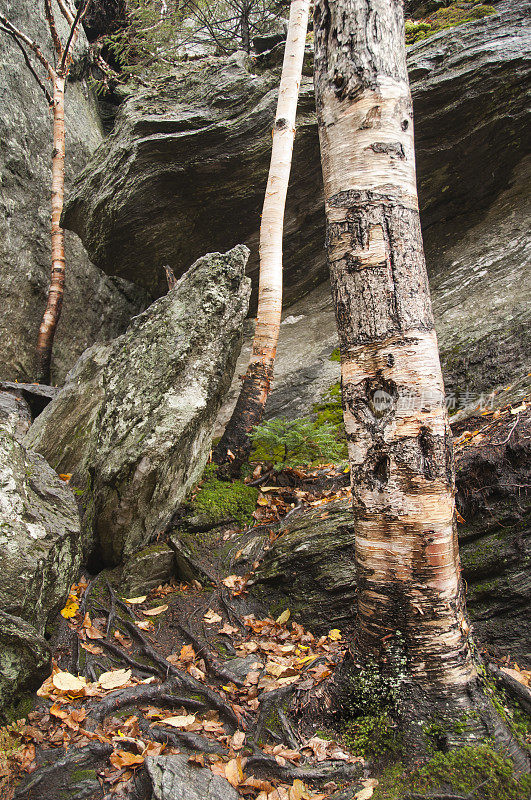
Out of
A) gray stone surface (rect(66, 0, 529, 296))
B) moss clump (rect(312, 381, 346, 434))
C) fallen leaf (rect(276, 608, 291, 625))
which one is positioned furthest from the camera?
gray stone surface (rect(66, 0, 529, 296))

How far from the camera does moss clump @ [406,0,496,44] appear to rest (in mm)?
8164

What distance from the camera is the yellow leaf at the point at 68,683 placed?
2.77 meters

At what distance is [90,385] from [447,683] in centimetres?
609

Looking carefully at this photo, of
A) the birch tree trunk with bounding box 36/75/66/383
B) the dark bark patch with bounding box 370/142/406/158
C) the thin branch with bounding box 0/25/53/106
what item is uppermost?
the thin branch with bounding box 0/25/53/106

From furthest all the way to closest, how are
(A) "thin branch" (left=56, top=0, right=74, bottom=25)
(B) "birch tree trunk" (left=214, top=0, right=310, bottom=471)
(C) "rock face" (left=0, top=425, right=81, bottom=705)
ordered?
(A) "thin branch" (left=56, top=0, right=74, bottom=25)
(B) "birch tree trunk" (left=214, top=0, right=310, bottom=471)
(C) "rock face" (left=0, top=425, right=81, bottom=705)

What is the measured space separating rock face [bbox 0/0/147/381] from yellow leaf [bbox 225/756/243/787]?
9.30m

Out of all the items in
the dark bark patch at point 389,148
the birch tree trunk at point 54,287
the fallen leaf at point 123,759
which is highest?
the birch tree trunk at point 54,287

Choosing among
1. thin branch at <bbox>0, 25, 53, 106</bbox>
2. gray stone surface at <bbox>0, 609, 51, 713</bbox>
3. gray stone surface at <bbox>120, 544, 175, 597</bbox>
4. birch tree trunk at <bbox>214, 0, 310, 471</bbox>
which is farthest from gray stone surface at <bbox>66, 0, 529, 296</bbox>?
gray stone surface at <bbox>0, 609, 51, 713</bbox>

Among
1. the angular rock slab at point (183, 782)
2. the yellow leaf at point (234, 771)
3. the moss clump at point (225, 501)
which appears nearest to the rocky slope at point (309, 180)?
the moss clump at point (225, 501)

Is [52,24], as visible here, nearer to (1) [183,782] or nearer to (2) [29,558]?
(2) [29,558]

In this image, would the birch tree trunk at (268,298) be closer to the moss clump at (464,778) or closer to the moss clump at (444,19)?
the moss clump at (464,778)

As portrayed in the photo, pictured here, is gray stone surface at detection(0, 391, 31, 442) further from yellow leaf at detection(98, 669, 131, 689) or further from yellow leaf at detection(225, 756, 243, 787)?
yellow leaf at detection(225, 756, 243, 787)

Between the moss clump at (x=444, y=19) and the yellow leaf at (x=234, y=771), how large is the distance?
1085 centimetres

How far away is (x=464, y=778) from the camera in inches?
77.2
